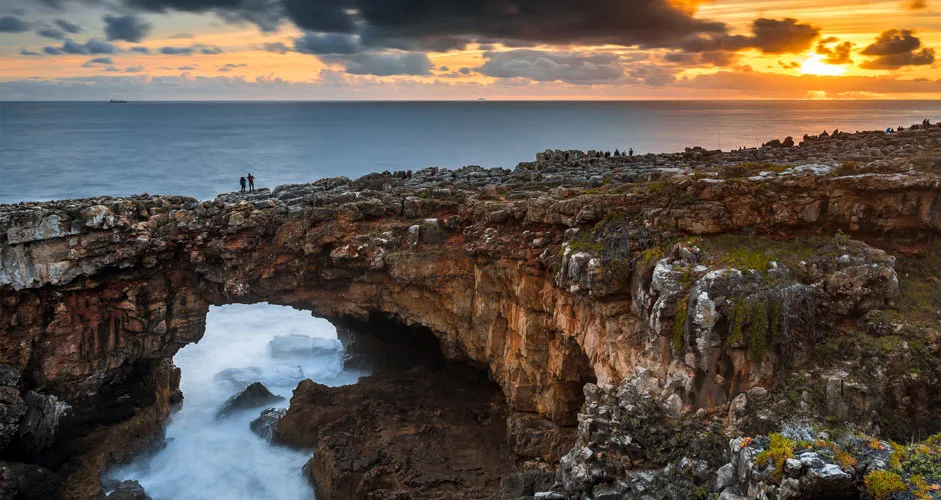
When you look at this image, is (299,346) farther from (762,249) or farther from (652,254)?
(762,249)

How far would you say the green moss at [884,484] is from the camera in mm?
12000

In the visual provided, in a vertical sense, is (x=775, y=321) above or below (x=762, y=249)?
below

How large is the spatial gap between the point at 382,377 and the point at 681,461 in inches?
708

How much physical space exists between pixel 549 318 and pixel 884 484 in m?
13.9

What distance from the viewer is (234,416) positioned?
113 feet

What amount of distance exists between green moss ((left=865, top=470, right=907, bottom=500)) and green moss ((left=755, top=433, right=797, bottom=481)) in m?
1.41

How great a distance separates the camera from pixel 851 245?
20.1 meters

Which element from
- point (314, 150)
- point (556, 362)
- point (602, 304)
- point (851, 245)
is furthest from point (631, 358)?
point (314, 150)

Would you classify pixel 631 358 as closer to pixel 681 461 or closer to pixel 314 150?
pixel 681 461

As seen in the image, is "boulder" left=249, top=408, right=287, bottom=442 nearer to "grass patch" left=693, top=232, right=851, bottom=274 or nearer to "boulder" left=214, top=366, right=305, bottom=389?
"boulder" left=214, top=366, right=305, bottom=389

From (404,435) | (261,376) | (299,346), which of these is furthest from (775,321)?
(299,346)

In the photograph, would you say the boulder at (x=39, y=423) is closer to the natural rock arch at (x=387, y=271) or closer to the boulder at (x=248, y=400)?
the natural rock arch at (x=387, y=271)

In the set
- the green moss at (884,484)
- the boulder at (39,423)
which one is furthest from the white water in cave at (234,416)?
the green moss at (884,484)

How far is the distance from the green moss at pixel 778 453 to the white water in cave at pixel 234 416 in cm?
1888
